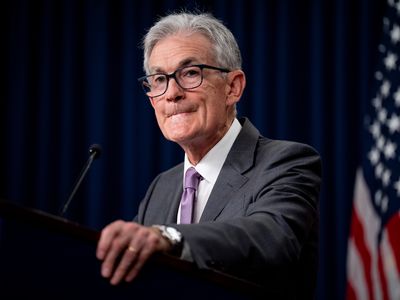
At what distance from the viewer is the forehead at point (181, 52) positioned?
205 centimetres

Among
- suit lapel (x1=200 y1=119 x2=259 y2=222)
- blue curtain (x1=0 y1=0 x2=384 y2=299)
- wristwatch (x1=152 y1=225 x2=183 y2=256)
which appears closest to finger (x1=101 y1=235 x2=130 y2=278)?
wristwatch (x1=152 y1=225 x2=183 y2=256)

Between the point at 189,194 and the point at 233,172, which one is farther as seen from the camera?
the point at 189,194

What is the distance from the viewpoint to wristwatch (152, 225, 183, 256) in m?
1.08

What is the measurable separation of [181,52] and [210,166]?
1.38 ft

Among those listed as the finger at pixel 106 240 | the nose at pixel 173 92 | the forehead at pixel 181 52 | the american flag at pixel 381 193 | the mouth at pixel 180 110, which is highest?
the forehead at pixel 181 52

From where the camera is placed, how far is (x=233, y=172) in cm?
189

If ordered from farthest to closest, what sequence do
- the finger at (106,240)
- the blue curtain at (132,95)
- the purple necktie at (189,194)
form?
the blue curtain at (132,95) → the purple necktie at (189,194) → the finger at (106,240)

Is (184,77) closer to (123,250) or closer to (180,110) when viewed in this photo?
(180,110)

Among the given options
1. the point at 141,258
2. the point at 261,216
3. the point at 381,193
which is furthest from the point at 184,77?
the point at 381,193

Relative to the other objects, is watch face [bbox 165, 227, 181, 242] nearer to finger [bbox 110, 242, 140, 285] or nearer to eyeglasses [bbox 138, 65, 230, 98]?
→ finger [bbox 110, 242, 140, 285]

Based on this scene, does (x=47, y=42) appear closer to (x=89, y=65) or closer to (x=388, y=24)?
(x=89, y=65)

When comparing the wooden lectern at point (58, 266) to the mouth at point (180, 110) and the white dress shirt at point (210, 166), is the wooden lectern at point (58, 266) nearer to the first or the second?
the white dress shirt at point (210, 166)

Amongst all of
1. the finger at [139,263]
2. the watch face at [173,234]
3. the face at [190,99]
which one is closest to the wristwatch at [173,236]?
the watch face at [173,234]

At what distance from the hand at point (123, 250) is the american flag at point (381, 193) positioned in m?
2.56
